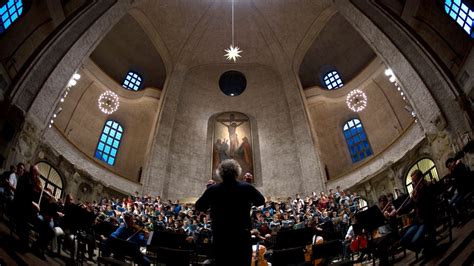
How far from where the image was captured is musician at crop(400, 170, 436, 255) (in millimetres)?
5742

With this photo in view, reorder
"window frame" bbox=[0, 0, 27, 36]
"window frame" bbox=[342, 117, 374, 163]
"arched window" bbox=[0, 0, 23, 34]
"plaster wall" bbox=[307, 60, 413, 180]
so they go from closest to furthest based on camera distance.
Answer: "arched window" bbox=[0, 0, 23, 34] < "window frame" bbox=[0, 0, 27, 36] < "plaster wall" bbox=[307, 60, 413, 180] < "window frame" bbox=[342, 117, 374, 163]

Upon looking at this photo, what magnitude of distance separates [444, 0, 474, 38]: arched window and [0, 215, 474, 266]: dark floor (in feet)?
30.6

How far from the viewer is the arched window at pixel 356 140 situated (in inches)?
839

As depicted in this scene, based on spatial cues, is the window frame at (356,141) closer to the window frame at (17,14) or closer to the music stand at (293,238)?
the music stand at (293,238)

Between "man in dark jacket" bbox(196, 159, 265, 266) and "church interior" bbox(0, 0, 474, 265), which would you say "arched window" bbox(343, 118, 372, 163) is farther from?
"man in dark jacket" bbox(196, 159, 265, 266)

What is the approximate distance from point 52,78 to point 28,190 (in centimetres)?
900

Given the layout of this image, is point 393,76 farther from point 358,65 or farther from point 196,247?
point 196,247

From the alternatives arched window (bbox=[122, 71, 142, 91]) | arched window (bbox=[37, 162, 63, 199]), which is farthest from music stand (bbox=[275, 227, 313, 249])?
arched window (bbox=[122, 71, 142, 91])

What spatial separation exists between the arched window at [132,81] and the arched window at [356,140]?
14338mm

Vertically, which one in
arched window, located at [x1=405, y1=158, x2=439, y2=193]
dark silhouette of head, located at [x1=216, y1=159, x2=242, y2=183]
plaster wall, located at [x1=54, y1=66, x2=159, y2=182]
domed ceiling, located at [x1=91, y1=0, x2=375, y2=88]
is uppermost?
domed ceiling, located at [x1=91, y1=0, x2=375, y2=88]

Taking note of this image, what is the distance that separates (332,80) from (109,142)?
15.3m

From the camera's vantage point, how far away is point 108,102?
21672 millimetres

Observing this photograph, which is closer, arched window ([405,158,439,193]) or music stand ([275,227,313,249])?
music stand ([275,227,313,249])

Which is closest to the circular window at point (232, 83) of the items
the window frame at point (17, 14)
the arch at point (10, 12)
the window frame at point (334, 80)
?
the window frame at point (334, 80)
